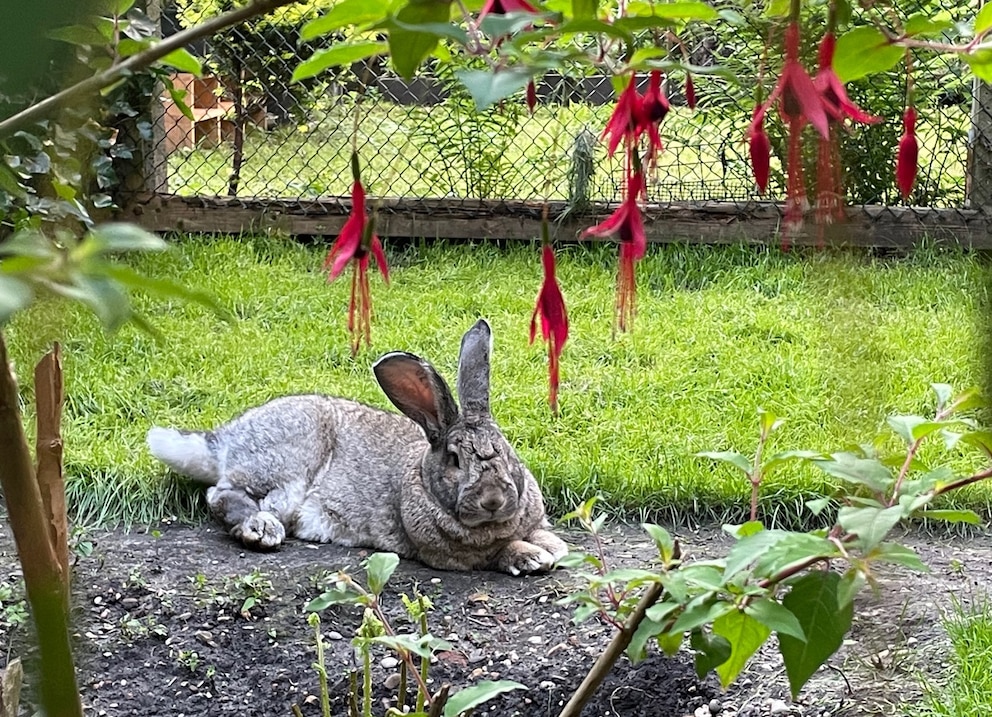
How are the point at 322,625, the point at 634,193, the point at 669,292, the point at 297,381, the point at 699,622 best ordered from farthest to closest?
the point at 669,292, the point at 297,381, the point at 322,625, the point at 699,622, the point at 634,193

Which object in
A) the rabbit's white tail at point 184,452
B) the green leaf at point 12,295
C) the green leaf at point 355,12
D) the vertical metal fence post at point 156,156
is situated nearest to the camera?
the green leaf at point 12,295

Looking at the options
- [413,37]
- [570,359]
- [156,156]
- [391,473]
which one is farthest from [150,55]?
[156,156]

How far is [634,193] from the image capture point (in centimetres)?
77

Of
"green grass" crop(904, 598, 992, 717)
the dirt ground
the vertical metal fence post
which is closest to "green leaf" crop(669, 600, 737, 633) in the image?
the dirt ground

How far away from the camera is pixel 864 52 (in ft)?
2.85

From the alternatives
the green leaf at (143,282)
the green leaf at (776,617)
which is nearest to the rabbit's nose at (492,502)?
the green leaf at (776,617)

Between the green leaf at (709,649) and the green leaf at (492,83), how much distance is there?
0.56 metres

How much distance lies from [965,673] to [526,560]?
38.9 inches

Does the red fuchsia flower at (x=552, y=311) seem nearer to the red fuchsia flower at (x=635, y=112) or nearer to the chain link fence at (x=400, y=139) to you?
the red fuchsia flower at (x=635, y=112)

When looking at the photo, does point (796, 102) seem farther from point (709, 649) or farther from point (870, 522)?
point (709, 649)

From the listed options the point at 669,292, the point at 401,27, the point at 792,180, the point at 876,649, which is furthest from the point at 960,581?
the point at 401,27

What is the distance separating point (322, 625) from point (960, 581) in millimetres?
1335

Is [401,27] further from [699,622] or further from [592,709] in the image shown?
[592,709]

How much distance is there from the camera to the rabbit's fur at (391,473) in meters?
2.72
